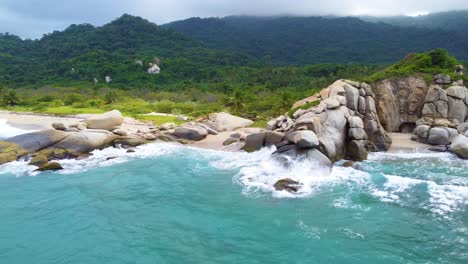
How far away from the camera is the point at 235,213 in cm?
1858

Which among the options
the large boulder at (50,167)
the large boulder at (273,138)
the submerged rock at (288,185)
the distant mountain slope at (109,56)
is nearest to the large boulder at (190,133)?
the large boulder at (273,138)

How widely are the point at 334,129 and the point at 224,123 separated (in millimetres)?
16698

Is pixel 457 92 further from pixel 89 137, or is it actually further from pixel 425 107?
pixel 89 137

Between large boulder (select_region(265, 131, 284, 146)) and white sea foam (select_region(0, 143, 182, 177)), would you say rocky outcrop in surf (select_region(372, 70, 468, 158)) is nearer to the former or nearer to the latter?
large boulder (select_region(265, 131, 284, 146))

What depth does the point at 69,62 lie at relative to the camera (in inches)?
4843

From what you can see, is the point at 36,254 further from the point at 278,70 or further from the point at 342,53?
the point at 342,53

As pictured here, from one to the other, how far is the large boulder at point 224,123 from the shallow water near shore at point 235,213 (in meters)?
13.7

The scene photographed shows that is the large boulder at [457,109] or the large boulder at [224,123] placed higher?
the large boulder at [457,109]

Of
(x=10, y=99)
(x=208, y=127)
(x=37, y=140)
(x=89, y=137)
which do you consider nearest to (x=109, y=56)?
(x=10, y=99)

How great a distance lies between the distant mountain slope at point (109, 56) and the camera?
11112 centimetres

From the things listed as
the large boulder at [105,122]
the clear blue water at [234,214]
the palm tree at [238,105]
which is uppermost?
the palm tree at [238,105]

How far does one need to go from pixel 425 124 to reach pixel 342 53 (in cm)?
15357

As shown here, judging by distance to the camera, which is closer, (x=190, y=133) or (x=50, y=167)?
(x=50, y=167)

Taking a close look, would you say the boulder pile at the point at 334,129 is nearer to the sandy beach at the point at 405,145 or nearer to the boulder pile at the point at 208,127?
the sandy beach at the point at 405,145
